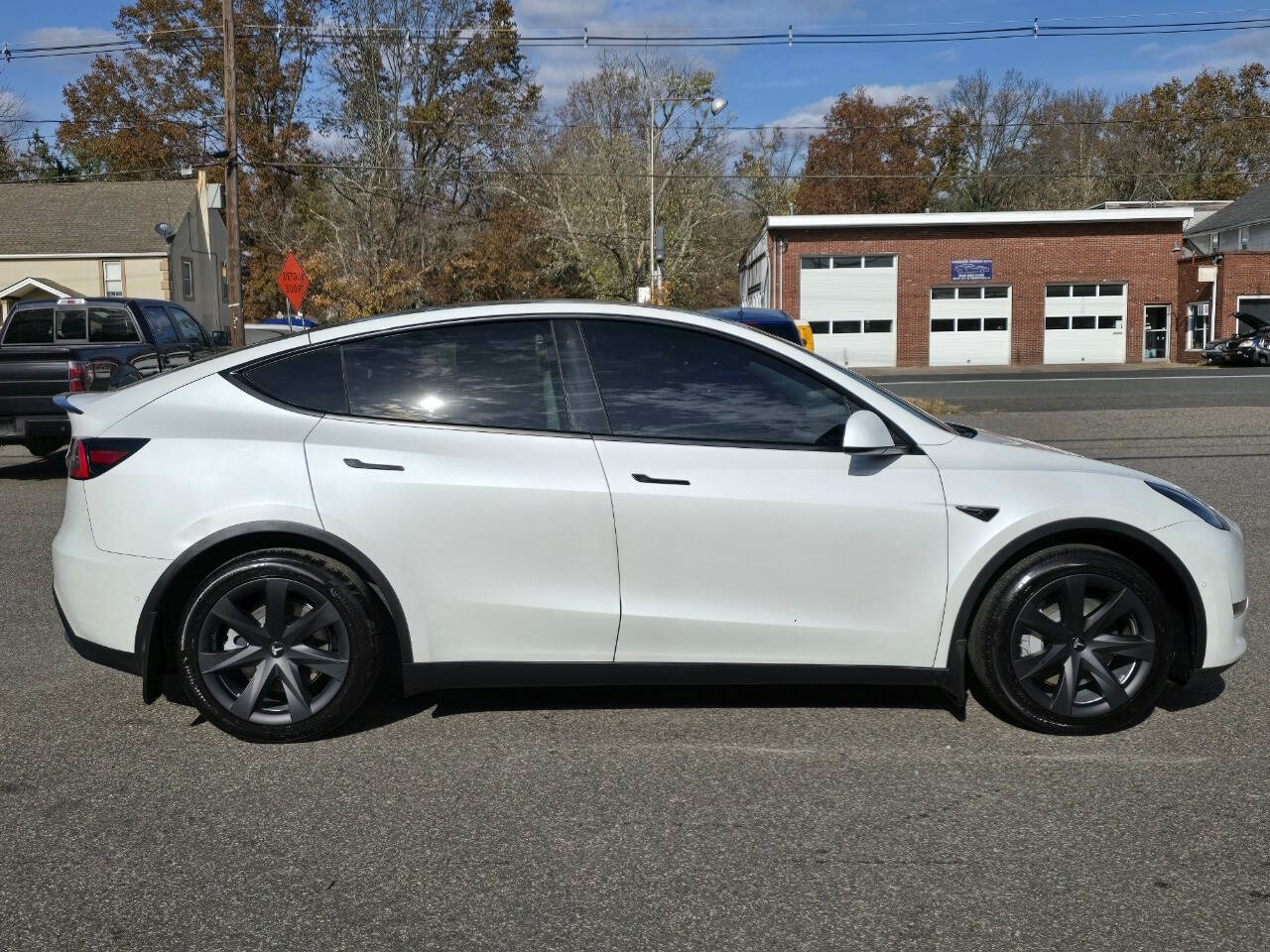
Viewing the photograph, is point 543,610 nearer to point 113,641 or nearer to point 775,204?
point 113,641

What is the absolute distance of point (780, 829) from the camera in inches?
142

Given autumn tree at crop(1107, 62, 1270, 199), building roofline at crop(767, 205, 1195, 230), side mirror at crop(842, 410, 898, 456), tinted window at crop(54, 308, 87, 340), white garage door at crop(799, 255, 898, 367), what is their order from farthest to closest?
autumn tree at crop(1107, 62, 1270, 199), white garage door at crop(799, 255, 898, 367), building roofline at crop(767, 205, 1195, 230), tinted window at crop(54, 308, 87, 340), side mirror at crop(842, 410, 898, 456)

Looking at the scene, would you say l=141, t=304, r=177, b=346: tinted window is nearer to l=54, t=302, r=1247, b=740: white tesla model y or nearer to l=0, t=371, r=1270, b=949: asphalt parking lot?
l=0, t=371, r=1270, b=949: asphalt parking lot

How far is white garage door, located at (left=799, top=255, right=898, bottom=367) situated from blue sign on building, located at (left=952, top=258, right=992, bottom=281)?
2375 mm

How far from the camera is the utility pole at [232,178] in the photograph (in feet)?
86.3

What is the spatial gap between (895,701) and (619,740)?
120 cm

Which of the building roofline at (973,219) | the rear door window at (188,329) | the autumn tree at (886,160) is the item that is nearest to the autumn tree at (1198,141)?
the autumn tree at (886,160)

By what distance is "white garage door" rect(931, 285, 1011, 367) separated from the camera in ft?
150

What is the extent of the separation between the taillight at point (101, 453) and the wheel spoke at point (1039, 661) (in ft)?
10.7

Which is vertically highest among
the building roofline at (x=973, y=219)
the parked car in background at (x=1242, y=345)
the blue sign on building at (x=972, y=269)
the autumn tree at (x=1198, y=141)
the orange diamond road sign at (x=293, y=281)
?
the autumn tree at (x=1198, y=141)

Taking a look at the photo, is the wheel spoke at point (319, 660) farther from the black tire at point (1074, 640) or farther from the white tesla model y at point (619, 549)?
the black tire at point (1074, 640)

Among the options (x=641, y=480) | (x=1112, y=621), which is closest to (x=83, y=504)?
(x=641, y=480)

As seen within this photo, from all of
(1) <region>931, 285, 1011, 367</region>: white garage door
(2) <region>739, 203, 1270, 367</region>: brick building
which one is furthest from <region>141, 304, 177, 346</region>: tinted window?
(1) <region>931, 285, 1011, 367</region>: white garage door

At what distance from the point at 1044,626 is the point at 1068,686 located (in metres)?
0.25
